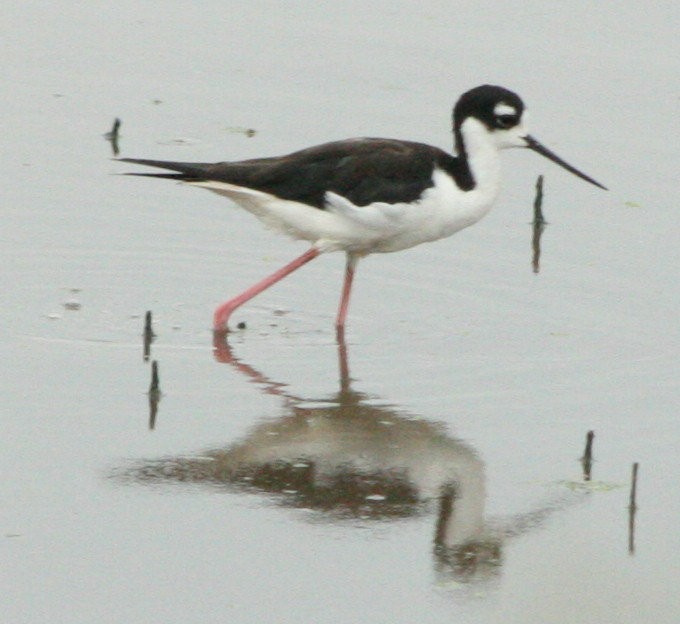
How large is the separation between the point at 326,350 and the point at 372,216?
716 millimetres

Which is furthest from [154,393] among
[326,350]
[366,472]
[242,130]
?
[242,130]

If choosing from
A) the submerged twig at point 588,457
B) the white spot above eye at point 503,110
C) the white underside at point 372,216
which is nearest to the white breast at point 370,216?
the white underside at point 372,216

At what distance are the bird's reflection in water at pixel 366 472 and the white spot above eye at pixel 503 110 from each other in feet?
7.18

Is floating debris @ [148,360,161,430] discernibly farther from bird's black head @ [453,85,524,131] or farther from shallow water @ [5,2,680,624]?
bird's black head @ [453,85,524,131]

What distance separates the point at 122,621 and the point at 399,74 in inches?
317

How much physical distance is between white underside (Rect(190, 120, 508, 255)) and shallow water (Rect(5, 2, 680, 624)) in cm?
40

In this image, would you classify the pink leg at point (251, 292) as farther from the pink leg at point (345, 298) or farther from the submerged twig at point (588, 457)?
the submerged twig at point (588, 457)

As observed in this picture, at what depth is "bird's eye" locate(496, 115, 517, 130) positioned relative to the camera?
953 cm

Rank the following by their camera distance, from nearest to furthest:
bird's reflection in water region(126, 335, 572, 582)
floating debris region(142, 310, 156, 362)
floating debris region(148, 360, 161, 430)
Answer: bird's reflection in water region(126, 335, 572, 582), floating debris region(148, 360, 161, 430), floating debris region(142, 310, 156, 362)

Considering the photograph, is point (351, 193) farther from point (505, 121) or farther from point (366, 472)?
point (366, 472)

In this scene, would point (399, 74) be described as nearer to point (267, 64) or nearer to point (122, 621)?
point (267, 64)

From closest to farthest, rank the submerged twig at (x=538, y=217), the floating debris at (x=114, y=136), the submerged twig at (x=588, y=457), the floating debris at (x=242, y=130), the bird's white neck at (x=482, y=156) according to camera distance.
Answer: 1. the submerged twig at (x=588, y=457)
2. the bird's white neck at (x=482, y=156)
3. the submerged twig at (x=538, y=217)
4. the floating debris at (x=114, y=136)
5. the floating debris at (x=242, y=130)

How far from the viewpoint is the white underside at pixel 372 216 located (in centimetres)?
900

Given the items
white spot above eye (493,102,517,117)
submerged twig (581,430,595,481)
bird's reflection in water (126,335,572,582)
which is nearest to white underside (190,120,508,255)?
white spot above eye (493,102,517,117)
